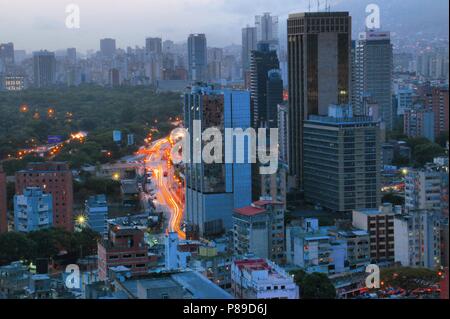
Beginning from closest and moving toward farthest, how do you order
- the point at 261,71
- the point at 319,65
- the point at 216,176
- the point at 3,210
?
the point at 3,210
the point at 216,176
the point at 319,65
the point at 261,71

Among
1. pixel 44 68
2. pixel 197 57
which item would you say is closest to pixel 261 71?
pixel 197 57

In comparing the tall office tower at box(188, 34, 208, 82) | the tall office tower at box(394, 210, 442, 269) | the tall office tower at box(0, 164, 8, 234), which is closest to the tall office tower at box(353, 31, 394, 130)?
the tall office tower at box(188, 34, 208, 82)

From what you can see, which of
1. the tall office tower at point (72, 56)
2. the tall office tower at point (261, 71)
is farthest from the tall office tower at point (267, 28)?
the tall office tower at point (72, 56)

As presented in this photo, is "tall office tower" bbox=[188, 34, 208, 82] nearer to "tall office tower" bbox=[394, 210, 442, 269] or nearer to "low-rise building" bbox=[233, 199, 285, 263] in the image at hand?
"low-rise building" bbox=[233, 199, 285, 263]

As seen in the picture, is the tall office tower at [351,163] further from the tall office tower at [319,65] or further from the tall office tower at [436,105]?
the tall office tower at [436,105]

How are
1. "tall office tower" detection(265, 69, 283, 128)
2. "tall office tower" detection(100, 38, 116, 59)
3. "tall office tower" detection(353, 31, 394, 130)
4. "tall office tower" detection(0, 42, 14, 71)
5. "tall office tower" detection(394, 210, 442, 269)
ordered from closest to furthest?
"tall office tower" detection(394, 210, 442, 269) → "tall office tower" detection(265, 69, 283, 128) → "tall office tower" detection(353, 31, 394, 130) → "tall office tower" detection(0, 42, 14, 71) → "tall office tower" detection(100, 38, 116, 59)

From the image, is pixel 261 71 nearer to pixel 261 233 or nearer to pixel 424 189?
pixel 424 189
